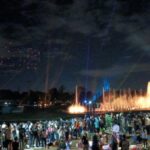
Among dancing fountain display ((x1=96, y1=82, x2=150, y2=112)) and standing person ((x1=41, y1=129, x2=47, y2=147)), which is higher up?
dancing fountain display ((x1=96, y1=82, x2=150, y2=112))

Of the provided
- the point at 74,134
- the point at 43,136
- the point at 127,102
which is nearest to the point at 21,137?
the point at 43,136

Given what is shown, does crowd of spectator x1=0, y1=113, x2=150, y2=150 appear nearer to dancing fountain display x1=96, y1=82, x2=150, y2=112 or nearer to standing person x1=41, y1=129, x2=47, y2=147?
standing person x1=41, y1=129, x2=47, y2=147

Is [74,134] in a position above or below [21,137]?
above

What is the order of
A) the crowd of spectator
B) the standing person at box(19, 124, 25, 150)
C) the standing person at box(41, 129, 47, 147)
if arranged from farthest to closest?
the standing person at box(41, 129, 47, 147) → the standing person at box(19, 124, 25, 150) → the crowd of spectator

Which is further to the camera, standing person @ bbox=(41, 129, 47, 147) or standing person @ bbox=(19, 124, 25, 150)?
standing person @ bbox=(41, 129, 47, 147)

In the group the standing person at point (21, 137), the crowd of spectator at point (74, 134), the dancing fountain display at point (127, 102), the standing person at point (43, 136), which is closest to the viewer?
the crowd of spectator at point (74, 134)

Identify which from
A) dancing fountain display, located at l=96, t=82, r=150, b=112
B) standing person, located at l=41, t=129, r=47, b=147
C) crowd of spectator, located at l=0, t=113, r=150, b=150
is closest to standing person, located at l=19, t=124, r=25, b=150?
crowd of spectator, located at l=0, t=113, r=150, b=150

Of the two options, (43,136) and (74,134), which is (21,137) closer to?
(43,136)

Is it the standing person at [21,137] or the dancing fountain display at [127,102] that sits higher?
the dancing fountain display at [127,102]

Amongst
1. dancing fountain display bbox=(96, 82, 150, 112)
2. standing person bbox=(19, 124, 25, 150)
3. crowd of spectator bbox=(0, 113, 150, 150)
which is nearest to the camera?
crowd of spectator bbox=(0, 113, 150, 150)

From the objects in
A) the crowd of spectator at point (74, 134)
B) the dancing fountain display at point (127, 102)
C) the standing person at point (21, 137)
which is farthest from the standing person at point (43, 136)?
the dancing fountain display at point (127, 102)

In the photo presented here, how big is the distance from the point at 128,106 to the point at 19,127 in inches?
3694

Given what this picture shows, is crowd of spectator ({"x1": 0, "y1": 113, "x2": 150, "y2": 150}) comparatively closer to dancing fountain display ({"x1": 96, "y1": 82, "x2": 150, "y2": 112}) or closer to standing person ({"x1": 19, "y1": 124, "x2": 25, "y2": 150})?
standing person ({"x1": 19, "y1": 124, "x2": 25, "y2": 150})

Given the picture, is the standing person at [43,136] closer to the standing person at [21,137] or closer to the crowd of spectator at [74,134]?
the crowd of spectator at [74,134]
